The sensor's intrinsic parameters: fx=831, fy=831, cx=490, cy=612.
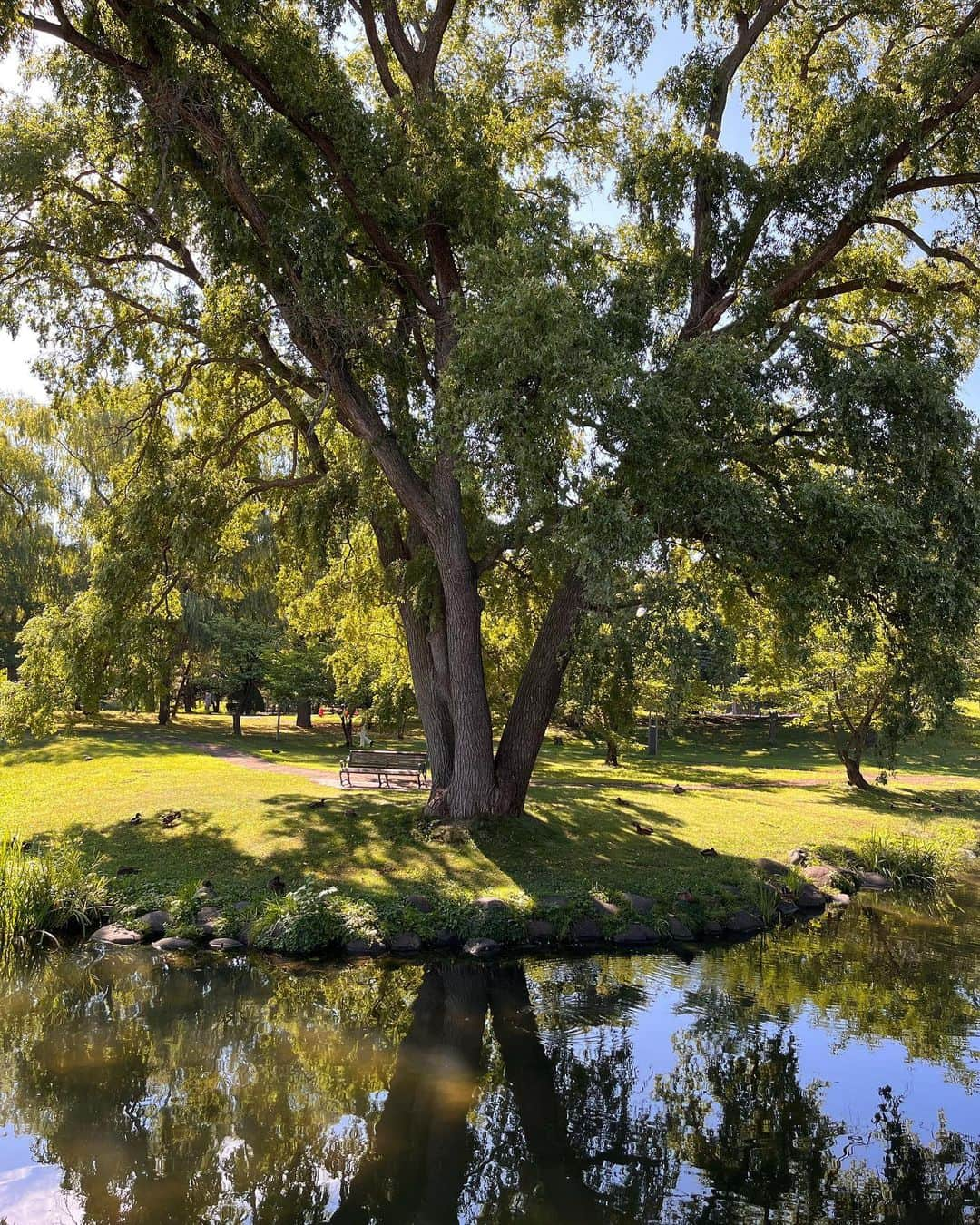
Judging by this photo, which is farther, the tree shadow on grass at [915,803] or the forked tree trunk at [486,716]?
the tree shadow on grass at [915,803]

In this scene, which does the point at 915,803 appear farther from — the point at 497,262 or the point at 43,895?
the point at 43,895

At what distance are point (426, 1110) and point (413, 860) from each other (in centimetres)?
576

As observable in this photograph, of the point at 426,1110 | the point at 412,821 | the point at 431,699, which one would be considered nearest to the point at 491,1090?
the point at 426,1110

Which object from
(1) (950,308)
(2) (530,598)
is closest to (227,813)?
(2) (530,598)

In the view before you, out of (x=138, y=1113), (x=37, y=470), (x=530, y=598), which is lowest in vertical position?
(x=138, y=1113)

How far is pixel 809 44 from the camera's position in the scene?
1296 cm

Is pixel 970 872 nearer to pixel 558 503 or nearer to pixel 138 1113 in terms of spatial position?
pixel 558 503

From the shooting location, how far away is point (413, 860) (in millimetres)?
12141

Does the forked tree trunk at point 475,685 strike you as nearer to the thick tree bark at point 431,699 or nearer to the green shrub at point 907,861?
the thick tree bark at point 431,699

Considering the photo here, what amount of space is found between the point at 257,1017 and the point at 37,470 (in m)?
24.5

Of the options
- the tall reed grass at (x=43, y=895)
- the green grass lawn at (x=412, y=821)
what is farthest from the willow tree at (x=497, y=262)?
the tall reed grass at (x=43, y=895)

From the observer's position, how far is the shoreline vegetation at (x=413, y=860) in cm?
1002

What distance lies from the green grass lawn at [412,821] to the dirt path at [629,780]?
207mm

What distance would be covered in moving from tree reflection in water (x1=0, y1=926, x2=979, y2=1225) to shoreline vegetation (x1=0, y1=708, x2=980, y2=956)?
3.66ft
